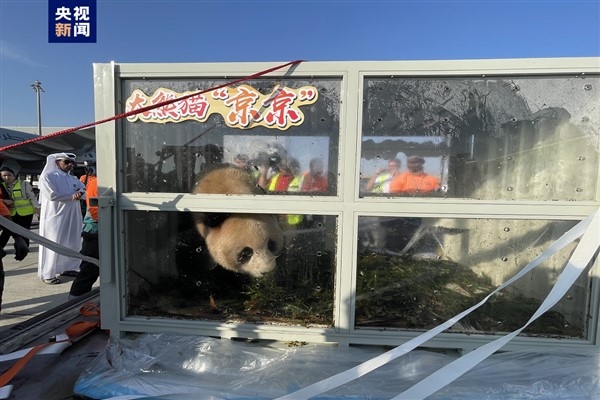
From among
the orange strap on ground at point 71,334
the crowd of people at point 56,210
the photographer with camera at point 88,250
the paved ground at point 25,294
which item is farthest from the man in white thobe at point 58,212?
the orange strap on ground at point 71,334

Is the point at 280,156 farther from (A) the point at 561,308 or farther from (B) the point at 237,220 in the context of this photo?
Answer: (A) the point at 561,308

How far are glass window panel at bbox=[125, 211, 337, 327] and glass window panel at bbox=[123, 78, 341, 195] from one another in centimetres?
28

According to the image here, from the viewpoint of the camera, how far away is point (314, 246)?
2.36 m

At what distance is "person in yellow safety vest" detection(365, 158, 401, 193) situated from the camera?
7.39ft

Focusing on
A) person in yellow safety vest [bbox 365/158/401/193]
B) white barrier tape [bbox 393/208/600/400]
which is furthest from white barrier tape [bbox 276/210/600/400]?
person in yellow safety vest [bbox 365/158/401/193]

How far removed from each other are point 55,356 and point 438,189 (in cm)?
300

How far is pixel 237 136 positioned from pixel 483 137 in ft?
5.42

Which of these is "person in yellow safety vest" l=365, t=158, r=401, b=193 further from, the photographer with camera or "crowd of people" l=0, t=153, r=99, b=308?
"crowd of people" l=0, t=153, r=99, b=308

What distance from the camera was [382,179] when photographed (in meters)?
2.26

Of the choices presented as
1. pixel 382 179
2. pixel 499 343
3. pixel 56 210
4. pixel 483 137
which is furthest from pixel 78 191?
pixel 499 343

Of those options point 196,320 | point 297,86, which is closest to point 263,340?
point 196,320

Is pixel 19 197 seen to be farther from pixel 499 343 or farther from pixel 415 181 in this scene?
pixel 499 343

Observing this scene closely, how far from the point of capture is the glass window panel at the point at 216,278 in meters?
2.37

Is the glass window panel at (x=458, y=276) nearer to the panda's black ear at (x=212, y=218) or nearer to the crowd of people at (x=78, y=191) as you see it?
the crowd of people at (x=78, y=191)
